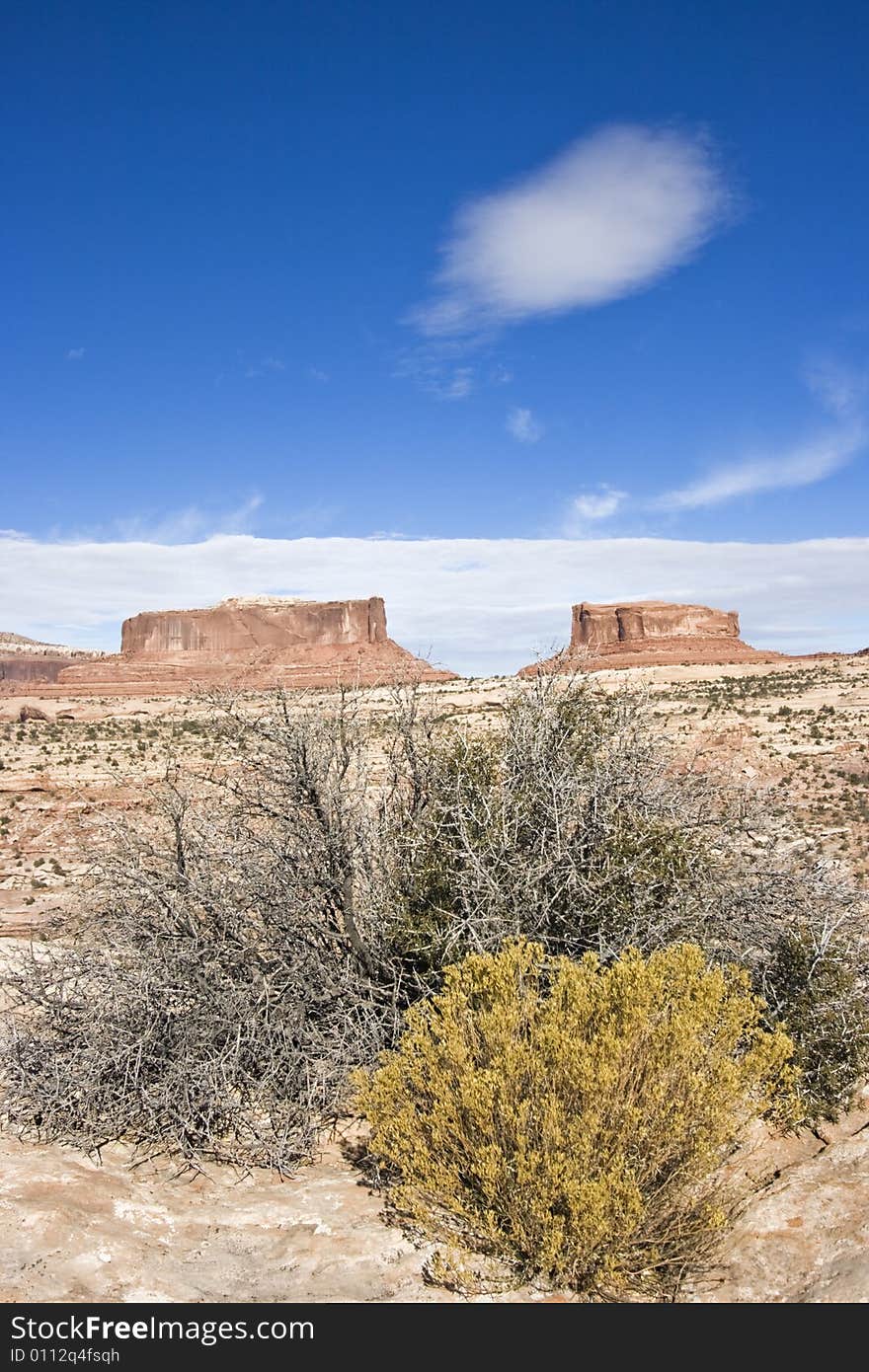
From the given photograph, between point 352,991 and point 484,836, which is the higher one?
point 484,836

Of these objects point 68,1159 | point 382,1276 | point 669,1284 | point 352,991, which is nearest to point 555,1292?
point 669,1284

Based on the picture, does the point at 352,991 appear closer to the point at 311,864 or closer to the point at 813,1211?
the point at 311,864

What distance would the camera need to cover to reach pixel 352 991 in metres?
5.85

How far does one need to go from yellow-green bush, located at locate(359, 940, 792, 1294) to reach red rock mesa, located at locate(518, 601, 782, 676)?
80651 mm

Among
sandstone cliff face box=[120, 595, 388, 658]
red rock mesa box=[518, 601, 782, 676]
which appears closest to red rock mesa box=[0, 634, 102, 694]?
sandstone cliff face box=[120, 595, 388, 658]

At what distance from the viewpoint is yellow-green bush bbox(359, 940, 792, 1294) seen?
3605 mm

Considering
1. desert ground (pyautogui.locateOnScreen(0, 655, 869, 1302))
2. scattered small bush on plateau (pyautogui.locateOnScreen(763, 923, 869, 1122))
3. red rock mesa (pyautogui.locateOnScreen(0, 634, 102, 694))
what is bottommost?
desert ground (pyautogui.locateOnScreen(0, 655, 869, 1302))

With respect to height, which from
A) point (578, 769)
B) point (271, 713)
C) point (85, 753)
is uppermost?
point (271, 713)

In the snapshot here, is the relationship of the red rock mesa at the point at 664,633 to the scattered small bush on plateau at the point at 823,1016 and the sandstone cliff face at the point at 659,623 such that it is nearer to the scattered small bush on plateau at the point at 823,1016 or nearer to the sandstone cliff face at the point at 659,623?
the sandstone cliff face at the point at 659,623

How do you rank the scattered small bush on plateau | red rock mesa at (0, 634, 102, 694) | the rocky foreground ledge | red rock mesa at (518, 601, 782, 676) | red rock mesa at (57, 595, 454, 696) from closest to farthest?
the rocky foreground ledge → the scattered small bush on plateau → red rock mesa at (518, 601, 782, 676) → red rock mesa at (57, 595, 454, 696) → red rock mesa at (0, 634, 102, 694)

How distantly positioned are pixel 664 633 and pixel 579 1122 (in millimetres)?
103063

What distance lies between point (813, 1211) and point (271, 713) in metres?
4.39

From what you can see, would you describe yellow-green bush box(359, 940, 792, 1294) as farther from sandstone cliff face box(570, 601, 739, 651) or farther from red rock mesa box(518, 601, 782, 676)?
sandstone cliff face box(570, 601, 739, 651)
